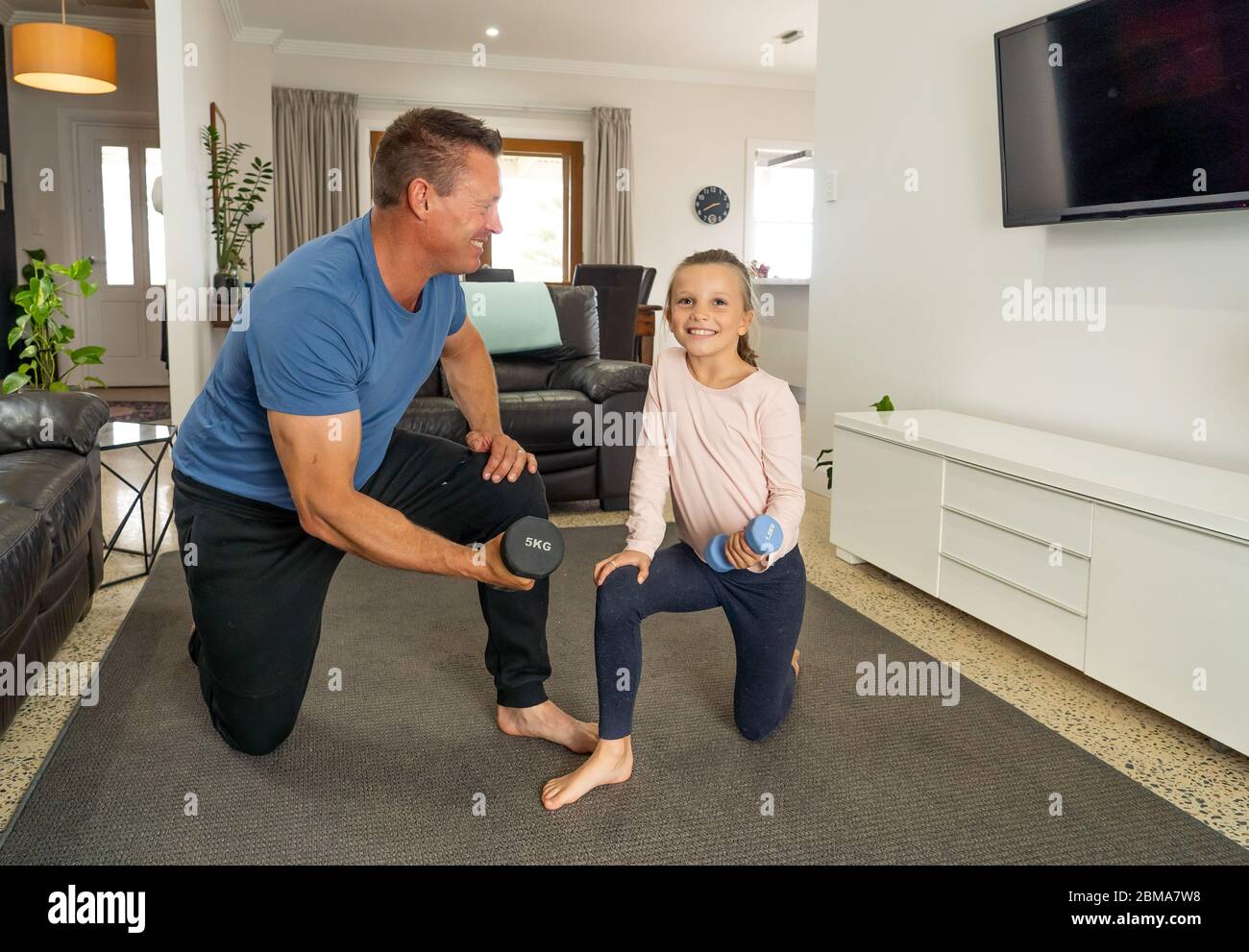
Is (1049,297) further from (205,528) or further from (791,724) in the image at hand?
(205,528)

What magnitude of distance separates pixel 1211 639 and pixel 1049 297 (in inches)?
54.7

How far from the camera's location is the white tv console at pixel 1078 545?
75.9 inches

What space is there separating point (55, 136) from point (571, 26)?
3966 mm

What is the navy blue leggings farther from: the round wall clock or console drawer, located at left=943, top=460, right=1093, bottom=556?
the round wall clock

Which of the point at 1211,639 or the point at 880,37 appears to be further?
the point at 880,37

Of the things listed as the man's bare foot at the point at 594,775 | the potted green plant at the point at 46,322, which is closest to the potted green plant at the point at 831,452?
the man's bare foot at the point at 594,775

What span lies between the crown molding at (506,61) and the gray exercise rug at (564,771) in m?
6.15

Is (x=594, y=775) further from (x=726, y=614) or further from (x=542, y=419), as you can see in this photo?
(x=542, y=419)

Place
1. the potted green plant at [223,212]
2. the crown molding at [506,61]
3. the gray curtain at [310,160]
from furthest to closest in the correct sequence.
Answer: the gray curtain at [310,160] → the crown molding at [506,61] → the potted green plant at [223,212]

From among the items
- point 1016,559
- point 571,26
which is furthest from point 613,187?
point 1016,559

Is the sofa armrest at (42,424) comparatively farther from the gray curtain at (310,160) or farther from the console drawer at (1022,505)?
the gray curtain at (310,160)

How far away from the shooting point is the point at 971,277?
10.9ft
